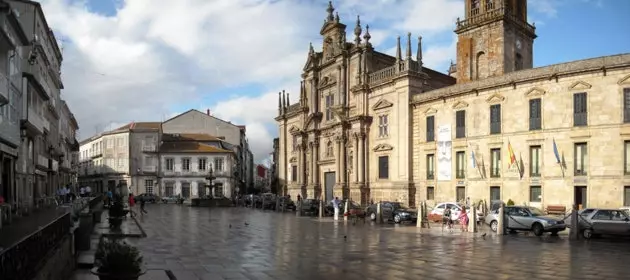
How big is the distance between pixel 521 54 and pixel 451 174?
1327 cm

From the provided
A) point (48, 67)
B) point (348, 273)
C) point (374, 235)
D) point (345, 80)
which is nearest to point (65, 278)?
point (348, 273)

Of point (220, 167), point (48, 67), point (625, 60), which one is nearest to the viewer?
point (625, 60)

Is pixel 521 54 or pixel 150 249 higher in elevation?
pixel 521 54

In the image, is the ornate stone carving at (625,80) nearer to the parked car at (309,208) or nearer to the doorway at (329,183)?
the parked car at (309,208)

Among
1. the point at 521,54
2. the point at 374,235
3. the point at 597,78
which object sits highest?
the point at 521,54

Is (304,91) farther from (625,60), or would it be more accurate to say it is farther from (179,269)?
(179,269)

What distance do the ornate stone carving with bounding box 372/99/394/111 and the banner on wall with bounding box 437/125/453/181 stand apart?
5772mm

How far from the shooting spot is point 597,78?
30.8 metres

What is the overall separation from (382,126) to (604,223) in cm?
2499

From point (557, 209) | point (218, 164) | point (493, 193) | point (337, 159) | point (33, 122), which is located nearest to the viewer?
point (557, 209)

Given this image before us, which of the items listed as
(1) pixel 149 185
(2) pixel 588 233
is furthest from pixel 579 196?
(1) pixel 149 185

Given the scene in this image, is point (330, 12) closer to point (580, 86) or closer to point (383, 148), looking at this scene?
point (383, 148)

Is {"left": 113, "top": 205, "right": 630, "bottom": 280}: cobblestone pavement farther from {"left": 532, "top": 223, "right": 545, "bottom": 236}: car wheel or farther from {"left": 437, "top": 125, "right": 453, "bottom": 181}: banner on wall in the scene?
{"left": 437, "top": 125, "right": 453, "bottom": 181}: banner on wall

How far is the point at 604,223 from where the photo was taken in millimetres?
21828
